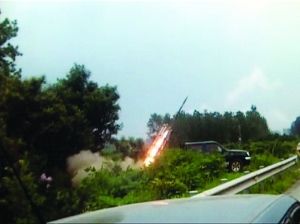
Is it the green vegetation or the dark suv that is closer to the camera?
the green vegetation

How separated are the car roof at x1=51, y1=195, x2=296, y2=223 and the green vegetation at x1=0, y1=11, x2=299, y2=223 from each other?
654 mm

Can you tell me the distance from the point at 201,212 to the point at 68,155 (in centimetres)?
2516

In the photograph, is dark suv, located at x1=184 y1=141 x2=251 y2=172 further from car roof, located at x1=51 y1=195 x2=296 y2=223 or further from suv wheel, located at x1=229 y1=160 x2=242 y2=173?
car roof, located at x1=51 y1=195 x2=296 y2=223

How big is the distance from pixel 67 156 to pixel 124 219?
24942mm

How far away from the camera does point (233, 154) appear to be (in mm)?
39656

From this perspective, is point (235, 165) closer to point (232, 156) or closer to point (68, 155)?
point (232, 156)

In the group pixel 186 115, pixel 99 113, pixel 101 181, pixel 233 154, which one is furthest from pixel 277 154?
pixel 186 115

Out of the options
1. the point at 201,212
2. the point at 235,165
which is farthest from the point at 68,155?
the point at 201,212

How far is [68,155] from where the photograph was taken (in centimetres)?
2820

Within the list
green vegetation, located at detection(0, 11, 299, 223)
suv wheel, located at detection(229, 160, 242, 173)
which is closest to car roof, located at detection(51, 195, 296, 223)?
green vegetation, located at detection(0, 11, 299, 223)

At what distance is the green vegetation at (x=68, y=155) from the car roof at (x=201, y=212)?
654 mm

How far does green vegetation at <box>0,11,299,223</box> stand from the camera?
43.3ft

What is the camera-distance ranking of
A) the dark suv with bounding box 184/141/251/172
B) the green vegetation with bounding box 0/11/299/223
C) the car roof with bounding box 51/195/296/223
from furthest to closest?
the dark suv with bounding box 184/141/251/172 → the green vegetation with bounding box 0/11/299/223 → the car roof with bounding box 51/195/296/223

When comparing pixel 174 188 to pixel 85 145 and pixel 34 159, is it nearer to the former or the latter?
pixel 34 159
